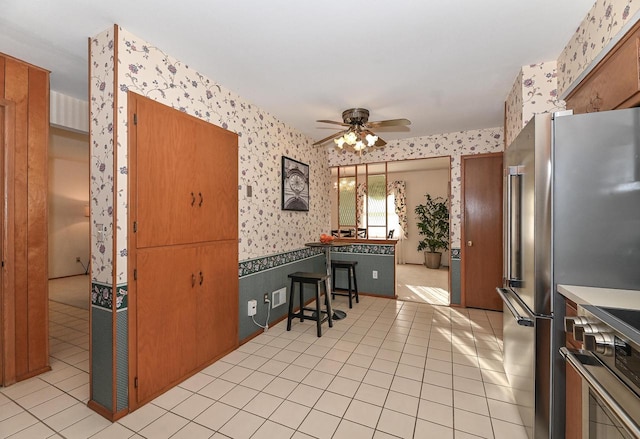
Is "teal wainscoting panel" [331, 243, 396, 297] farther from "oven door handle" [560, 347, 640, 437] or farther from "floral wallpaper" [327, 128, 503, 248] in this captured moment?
"oven door handle" [560, 347, 640, 437]

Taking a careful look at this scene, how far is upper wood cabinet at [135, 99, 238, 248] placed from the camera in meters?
1.99

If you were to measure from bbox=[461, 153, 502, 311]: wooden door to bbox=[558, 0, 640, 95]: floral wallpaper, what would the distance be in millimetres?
1862

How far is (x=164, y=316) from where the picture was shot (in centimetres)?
212

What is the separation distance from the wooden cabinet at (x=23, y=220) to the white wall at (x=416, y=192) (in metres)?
6.83

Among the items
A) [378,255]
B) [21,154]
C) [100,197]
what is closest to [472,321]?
[378,255]

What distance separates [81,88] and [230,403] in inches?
120

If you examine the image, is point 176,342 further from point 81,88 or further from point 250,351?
point 81,88

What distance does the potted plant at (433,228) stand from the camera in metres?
7.02

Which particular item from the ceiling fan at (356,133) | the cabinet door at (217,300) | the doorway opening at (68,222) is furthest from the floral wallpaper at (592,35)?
the doorway opening at (68,222)

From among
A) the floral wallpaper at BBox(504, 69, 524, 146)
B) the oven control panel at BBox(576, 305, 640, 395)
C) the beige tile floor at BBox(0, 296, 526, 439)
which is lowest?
the beige tile floor at BBox(0, 296, 526, 439)

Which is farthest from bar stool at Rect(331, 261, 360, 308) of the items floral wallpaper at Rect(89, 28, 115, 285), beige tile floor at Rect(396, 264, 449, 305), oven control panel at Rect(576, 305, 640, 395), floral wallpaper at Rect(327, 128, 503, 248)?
oven control panel at Rect(576, 305, 640, 395)

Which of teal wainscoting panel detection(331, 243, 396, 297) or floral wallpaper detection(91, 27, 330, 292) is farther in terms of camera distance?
teal wainscoting panel detection(331, 243, 396, 297)

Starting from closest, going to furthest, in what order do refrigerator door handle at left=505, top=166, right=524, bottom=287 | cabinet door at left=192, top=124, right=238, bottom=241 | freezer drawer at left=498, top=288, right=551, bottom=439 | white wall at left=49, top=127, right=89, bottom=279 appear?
1. freezer drawer at left=498, top=288, right=551, bottom=439
2. refrigerator door handle at left=505, top=166, right=524, bottom=287
3. cabinet door at left=192, top=124, right=238, bottom=241
4. white wall at left=49, top=127, right=89, bottom=279

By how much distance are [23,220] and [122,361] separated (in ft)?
4.75
